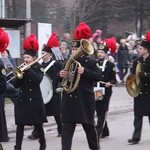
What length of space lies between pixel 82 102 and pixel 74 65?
60cm

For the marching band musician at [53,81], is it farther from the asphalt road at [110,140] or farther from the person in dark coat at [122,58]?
the person in dark coat at [122,58]

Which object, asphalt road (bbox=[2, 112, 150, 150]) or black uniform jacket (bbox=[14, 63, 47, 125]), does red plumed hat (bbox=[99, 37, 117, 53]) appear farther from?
black uniform jacket (bbox=[14, 63, 47, 125])

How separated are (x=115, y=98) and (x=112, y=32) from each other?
111 ft

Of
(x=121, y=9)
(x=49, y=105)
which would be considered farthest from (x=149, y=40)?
(x=121, y=9)

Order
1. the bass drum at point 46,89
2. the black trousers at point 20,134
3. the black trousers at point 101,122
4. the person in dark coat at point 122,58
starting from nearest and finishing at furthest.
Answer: the black trousers at point 20,134
the black trousers at point 101,122
the bass drum at point 46,89
the person in dark coat at point 122,58

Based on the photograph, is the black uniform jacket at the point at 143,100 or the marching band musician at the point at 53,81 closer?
the black uniform jacket at the point at 143,100

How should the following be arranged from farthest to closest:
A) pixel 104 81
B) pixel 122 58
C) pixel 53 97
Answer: pixel 122 58 < pixel 53 97 < pixel 104 81

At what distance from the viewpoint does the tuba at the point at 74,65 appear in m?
8.66

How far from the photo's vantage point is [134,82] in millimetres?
10898

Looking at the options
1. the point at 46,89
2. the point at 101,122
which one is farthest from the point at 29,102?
the point at 101,122

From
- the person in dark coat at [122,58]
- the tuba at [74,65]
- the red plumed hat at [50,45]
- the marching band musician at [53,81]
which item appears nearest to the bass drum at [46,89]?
the marching band musician at [53,81]

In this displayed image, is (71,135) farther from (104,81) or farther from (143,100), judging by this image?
(104,81)

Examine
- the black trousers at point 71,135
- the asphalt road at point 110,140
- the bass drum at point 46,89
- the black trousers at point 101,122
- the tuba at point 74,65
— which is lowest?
the asphalt road at point 110,140

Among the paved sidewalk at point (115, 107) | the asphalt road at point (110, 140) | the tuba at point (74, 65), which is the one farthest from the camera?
the paved sidewalk at point (115, 107)
